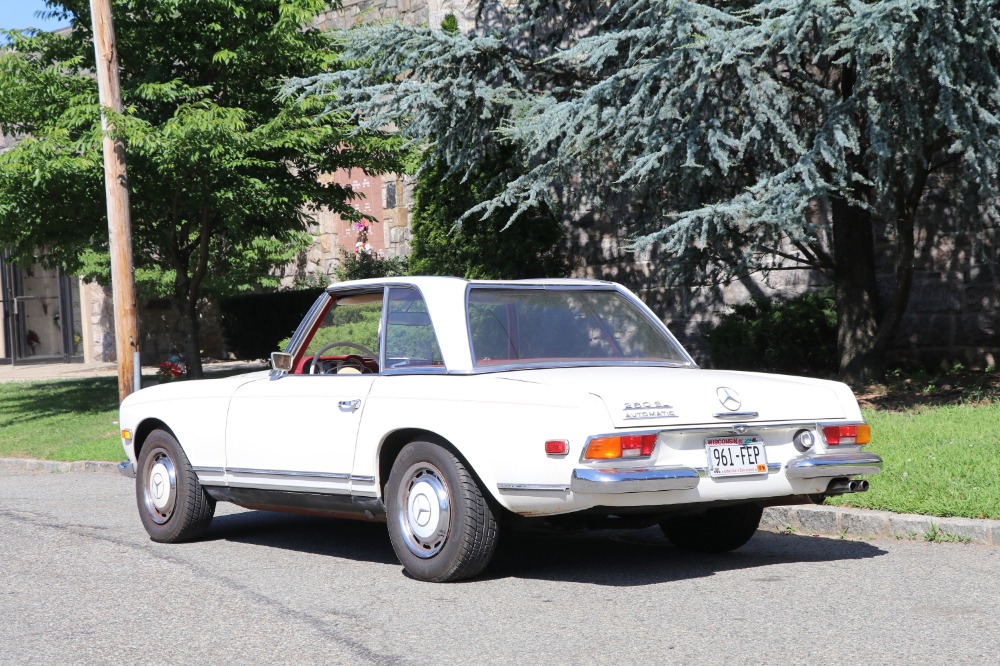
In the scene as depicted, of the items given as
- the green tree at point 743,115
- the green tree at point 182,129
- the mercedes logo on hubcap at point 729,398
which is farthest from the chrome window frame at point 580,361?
the green tree at point 182,129

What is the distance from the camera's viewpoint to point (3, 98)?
54.3ft

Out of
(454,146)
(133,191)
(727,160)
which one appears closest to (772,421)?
(727,160)

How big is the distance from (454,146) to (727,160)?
4.29m

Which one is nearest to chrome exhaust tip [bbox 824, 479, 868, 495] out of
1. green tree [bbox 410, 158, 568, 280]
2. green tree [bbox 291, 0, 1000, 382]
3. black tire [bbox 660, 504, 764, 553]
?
black tire [bbox 660, 504, 764, 553]

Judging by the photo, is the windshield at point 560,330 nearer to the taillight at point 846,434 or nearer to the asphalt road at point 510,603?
the taillight at point 846,434

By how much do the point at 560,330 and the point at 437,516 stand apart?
51.8 inches

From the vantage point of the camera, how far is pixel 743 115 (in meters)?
11.2

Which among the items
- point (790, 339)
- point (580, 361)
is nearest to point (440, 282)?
point (580, 361)

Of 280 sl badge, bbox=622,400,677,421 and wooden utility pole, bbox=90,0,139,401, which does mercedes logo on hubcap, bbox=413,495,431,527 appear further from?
wooden utility pole, bbox=90,0,139,401

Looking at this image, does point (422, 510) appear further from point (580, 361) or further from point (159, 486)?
point (159, 486)

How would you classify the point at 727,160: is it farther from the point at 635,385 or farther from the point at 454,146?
the point at 635,385

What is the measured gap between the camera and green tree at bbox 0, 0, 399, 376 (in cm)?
1577

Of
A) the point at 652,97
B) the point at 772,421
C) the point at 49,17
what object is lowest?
the point at 772,421

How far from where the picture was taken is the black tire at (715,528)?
6816 mm
